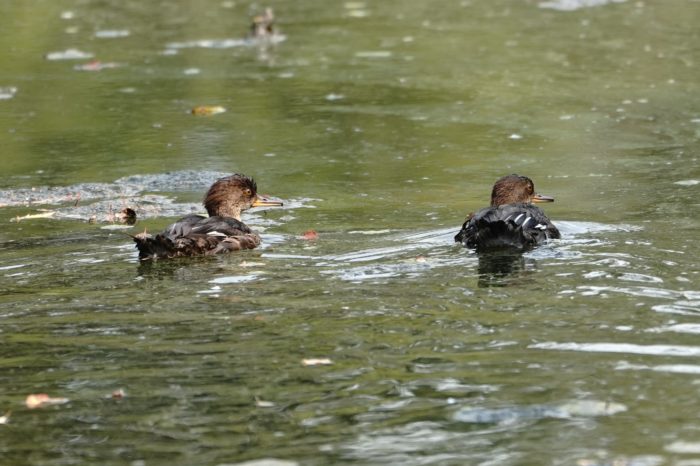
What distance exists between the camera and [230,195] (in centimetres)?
1152

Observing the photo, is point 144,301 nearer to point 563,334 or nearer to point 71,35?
point 563,334

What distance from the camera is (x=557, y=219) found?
11258 mm

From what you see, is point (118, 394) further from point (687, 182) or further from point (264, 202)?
point (687, 182)

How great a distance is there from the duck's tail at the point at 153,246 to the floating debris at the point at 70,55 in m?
12.8

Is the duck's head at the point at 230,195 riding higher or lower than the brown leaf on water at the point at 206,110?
lower

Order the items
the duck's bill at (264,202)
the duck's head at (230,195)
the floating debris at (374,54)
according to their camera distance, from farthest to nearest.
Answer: the floating debris at (374,54), the duck's bill at (264,202), the duck's head at (230,195)

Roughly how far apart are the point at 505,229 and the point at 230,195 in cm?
267

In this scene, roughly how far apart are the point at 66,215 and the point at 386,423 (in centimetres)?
652

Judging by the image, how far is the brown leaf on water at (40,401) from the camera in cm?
664

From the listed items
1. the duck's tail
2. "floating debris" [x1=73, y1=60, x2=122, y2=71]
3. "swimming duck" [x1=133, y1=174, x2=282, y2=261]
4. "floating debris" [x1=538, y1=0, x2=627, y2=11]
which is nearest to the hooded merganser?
"swimming duck" [x1=133, y1=174, x2=282, y2=261]

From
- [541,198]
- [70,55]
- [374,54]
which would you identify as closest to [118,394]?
[541,198]

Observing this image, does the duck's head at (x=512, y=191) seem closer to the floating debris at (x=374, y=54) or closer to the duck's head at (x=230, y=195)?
the duck's head at (x=230, y=195)

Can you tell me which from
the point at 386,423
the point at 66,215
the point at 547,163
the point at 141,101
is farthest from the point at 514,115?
the point at 386,423

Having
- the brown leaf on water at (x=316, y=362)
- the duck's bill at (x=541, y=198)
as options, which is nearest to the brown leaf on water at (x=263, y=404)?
the brown leaf on water at (x=316, y=362)
